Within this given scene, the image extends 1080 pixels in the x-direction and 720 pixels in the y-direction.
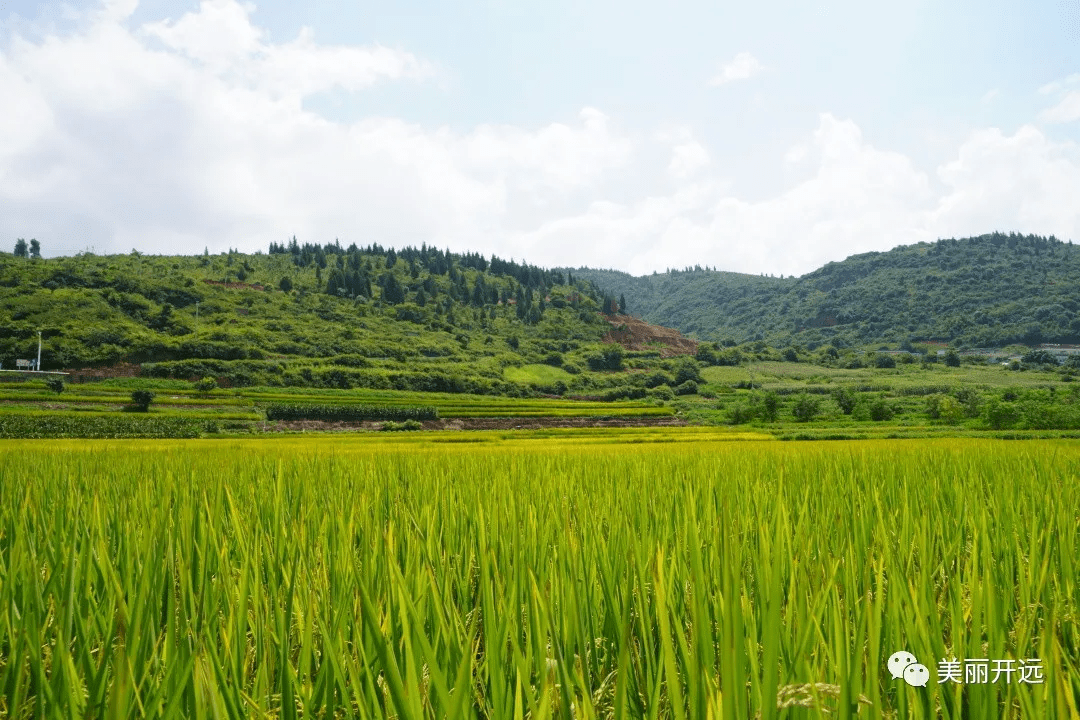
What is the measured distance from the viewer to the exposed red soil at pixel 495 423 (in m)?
43.6

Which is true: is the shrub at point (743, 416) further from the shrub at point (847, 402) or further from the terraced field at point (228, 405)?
the shrub at point (847, 402)

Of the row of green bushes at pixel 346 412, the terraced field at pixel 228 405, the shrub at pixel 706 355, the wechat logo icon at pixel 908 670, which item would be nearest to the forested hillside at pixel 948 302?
the shrub at pixel 706 355

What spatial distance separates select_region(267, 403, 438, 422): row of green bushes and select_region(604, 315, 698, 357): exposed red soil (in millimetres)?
73470

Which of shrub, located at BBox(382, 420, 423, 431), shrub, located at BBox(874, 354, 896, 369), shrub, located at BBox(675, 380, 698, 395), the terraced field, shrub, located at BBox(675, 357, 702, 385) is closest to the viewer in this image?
the terraced field

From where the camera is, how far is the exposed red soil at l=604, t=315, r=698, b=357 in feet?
398

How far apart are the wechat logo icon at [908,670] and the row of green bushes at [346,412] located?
47.7 m

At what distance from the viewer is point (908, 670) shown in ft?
4.86

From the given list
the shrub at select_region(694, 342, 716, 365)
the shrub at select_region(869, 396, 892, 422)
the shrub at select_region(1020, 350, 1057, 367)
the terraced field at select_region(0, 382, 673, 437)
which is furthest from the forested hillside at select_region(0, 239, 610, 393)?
the shrub at select_region(1020, 350, 1057, 367)

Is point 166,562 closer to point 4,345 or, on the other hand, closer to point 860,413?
point 860,413

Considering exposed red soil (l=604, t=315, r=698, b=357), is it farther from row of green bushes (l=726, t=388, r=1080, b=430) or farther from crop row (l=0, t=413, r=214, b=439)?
crop row (l=0, t=413, r=214, b=439)

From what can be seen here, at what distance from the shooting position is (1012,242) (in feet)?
632

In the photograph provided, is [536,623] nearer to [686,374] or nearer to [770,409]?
[770,409]

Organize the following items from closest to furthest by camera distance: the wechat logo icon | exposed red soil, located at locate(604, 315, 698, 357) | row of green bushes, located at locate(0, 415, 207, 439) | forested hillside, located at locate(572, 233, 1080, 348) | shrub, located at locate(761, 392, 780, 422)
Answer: the wechat logo icon
row of green bushes, located at locate(0, 415, 207, 439)
shrub, located at locate(761, 392, 780, 422)
exposed red soil, located at locate(604, 315, 698, 357)
forested hillside, located at locate(572, 233, 1080, 348)

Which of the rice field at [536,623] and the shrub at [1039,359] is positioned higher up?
the shrub at [1039,359]
